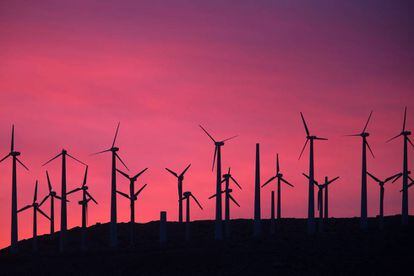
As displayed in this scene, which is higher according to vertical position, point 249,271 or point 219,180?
point 219,180

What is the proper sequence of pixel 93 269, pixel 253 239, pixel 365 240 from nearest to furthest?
1. pixel 93 269
2. pixel 365 240
3. pixel 253 239

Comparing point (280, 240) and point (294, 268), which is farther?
point (280, 240)

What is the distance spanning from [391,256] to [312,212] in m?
36.0

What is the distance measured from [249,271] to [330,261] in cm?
1334

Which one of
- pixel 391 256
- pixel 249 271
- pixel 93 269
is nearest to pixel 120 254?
pixel 93 269

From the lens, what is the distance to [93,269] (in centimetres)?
16350

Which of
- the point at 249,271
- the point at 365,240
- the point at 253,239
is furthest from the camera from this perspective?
the point at 253,239

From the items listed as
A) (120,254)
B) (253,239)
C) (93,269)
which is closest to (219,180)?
(253,239)

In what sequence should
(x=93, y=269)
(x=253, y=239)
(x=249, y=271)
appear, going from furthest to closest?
(x=253, y=239) < (x=93, y=269) < (x=249, y=271)

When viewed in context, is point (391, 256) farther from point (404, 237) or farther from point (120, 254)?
point (120, 254)

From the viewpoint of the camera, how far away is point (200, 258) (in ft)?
542

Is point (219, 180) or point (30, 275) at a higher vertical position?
point (219, 180)

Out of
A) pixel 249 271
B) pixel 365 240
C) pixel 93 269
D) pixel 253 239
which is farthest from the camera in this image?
pixel 253 239

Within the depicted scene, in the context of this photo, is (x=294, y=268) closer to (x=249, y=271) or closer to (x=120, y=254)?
(x=249, y=271)
